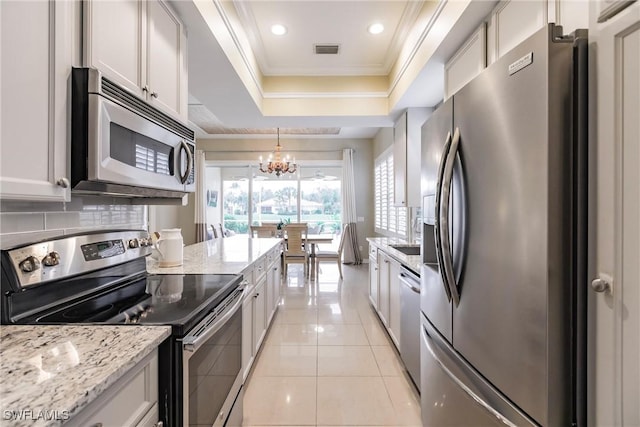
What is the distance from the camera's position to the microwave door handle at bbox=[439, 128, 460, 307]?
1.23 m

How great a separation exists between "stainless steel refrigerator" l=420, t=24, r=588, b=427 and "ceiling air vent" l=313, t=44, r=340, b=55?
234 cm

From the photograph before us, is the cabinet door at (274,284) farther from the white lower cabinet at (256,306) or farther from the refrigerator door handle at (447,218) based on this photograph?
the refrigerator door handle at (447,218)

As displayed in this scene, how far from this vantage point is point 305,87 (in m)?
3.79

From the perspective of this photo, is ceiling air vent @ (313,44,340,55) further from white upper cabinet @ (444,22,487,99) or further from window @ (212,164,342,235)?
window @ (212,164,342,235)

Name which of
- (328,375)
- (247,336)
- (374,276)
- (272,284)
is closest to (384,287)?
(374,276)

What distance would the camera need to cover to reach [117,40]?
1.24 meters

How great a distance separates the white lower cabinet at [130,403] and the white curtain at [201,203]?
21.9ft

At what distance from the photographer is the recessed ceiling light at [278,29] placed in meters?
2.83

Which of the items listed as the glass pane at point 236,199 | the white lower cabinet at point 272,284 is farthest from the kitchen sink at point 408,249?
the glass pane at point 236,199

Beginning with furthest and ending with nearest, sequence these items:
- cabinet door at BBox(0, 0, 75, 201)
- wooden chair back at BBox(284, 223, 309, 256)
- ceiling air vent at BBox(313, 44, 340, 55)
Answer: wooden chair back at BBox(284, 223, 309, 256) → ceiling air vent at BBox(313, 44, 340, 55) → cabinet door at BBox(0, 0, 75, 201)

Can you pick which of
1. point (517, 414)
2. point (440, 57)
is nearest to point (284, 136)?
point (440, 57)

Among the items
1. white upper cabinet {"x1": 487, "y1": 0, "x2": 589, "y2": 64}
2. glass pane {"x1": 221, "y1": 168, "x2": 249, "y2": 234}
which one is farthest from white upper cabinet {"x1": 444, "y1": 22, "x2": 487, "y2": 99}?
glass pane {"x1": 221, "y1": 168, "x2": 249, "y2": 234}

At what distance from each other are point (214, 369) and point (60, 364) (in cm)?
68

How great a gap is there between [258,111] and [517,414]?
11.7 ft
